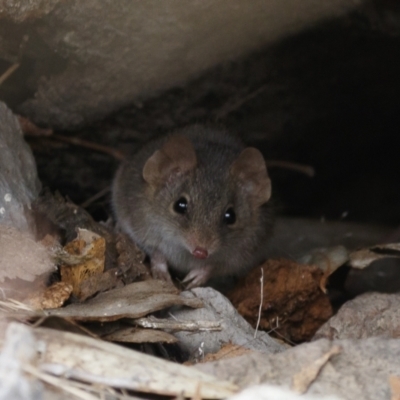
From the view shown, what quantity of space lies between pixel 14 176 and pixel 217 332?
185 cm

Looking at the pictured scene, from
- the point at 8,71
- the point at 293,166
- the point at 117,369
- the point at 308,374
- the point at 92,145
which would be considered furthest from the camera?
the point at 293,166

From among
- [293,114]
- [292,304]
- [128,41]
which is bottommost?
[292,304]

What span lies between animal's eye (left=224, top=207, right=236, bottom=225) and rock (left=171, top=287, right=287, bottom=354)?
0.93 m

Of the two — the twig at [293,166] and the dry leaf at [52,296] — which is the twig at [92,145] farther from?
the dry leaf at [52,296]

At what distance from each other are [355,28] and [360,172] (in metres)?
2.73

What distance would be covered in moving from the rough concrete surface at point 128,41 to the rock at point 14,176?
0.57m

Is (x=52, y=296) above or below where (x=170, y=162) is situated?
above

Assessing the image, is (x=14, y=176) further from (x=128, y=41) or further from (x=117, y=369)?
(x=117, y=369)

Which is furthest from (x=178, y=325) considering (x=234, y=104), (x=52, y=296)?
(x=234, y=104)

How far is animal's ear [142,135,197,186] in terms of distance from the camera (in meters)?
5.46

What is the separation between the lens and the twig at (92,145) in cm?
628

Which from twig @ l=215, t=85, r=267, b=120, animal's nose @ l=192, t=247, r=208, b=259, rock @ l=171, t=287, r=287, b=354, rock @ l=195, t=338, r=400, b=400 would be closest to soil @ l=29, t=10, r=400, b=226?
twig @ l=215, t=85, r=267, b=120

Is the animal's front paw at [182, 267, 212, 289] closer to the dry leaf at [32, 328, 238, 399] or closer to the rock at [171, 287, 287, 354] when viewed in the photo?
the rock at [171, 287, 287, 354]

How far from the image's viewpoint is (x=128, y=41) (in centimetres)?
543
